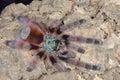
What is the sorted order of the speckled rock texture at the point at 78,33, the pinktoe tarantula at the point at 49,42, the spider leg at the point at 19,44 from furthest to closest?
the spider leg at the point at 19,44 → the pinktoe tarantula at the point at 49,42 → the speckled rock texture at the point at 78,33

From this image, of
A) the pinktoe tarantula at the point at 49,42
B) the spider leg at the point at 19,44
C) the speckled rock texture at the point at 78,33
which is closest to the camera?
the speckled rock texture at the point at 78,33

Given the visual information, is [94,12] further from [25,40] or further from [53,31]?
[25,40]

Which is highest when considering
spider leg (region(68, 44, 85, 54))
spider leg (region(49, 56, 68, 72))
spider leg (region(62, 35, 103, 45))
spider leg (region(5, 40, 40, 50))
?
spider leg (region(62, 35, 103, 45))

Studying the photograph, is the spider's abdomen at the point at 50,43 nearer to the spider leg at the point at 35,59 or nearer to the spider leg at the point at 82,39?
the spider leg at the point at 35,59

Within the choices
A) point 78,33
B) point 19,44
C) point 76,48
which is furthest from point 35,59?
point 78,33

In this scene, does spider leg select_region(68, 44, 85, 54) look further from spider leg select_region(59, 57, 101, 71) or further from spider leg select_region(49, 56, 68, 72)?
spider leg select_region(49, 56, 68, 72)

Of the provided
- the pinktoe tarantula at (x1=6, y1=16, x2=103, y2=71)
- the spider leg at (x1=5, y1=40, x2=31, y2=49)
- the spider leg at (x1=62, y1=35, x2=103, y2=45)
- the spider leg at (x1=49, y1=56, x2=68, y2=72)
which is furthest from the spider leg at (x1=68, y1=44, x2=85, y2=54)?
the spider leg at (x1=5, y1=40, x2=31, y2=49)

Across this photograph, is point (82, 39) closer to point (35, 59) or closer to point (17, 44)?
point (35, 59)

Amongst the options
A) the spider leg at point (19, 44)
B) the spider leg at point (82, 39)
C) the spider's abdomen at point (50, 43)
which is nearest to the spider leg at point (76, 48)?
the spider leg at point (82, 39)
